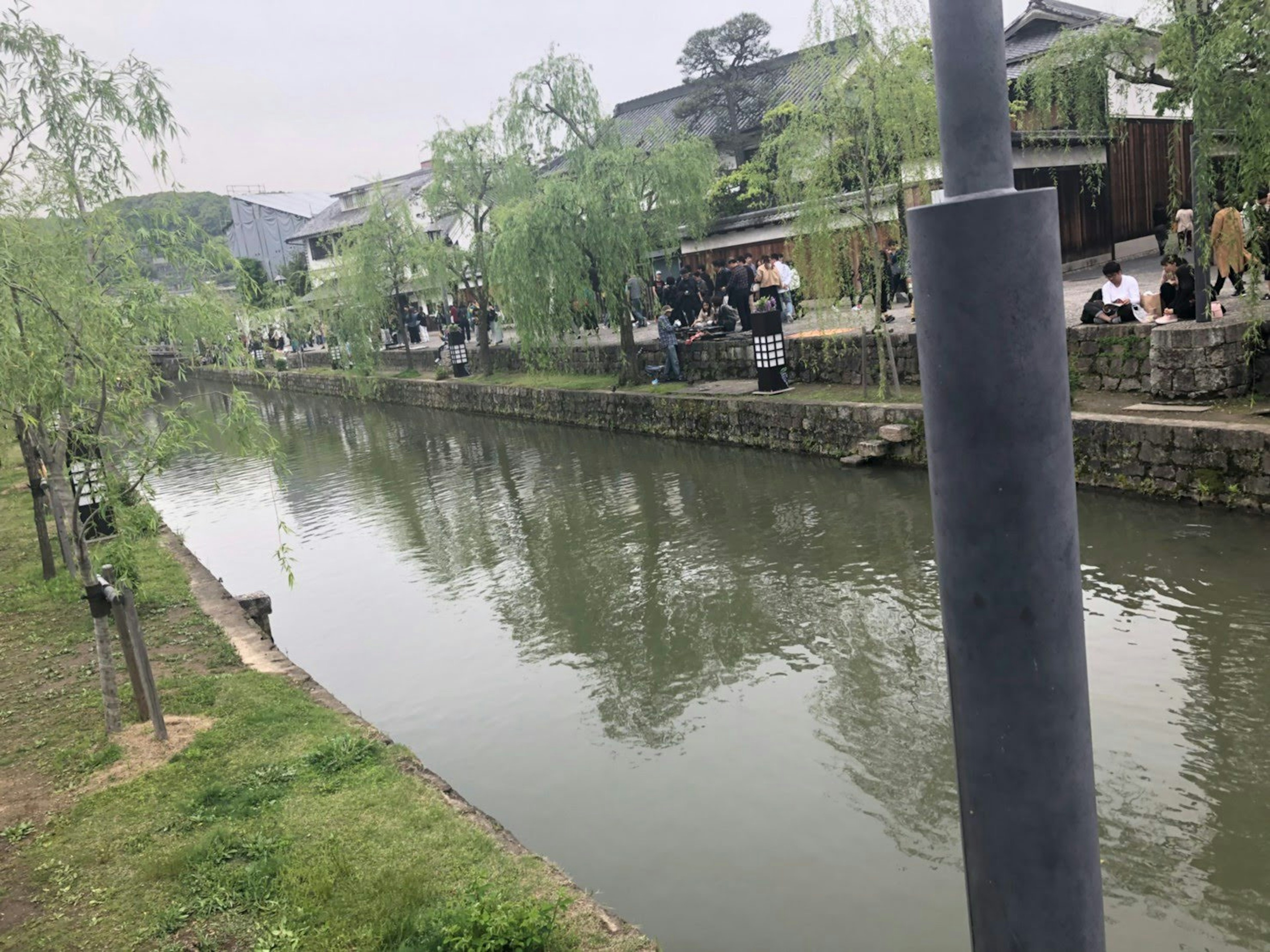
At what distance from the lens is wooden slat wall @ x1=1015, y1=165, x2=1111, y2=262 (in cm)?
1925

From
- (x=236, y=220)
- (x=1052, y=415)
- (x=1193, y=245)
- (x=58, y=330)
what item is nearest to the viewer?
(x=1052, y=415)

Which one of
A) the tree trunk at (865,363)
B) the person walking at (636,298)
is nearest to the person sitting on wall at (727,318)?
→ the person walking at (636,298)

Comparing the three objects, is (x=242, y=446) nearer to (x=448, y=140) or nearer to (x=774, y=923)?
(x=774, y=923)

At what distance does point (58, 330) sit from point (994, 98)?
5768 mm

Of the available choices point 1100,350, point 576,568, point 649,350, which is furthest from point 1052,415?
A: point 649,350

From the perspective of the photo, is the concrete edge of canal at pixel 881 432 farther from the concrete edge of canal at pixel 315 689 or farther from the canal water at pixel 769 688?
the concrete edge of canal at pixel 315 689

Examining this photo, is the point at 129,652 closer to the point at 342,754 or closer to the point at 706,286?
the point at 342,754

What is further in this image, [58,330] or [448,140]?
[448,140]

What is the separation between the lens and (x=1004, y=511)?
1504mm

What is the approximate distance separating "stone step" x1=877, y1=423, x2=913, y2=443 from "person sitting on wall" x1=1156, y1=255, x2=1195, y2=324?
3131 mm

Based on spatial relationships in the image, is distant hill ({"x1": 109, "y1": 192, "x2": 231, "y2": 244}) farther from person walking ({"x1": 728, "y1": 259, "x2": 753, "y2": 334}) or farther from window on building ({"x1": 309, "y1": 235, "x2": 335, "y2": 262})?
window on building ({"x1": 309, "y1": 235, "x2": 335, "y2": 262})

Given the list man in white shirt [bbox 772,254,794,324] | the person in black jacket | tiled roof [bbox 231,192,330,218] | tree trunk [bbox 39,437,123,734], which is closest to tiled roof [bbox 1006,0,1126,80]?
man in white shirt [bbox 772,254,794,324]

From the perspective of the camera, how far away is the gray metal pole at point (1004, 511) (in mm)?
1501

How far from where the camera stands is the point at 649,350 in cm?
2067
